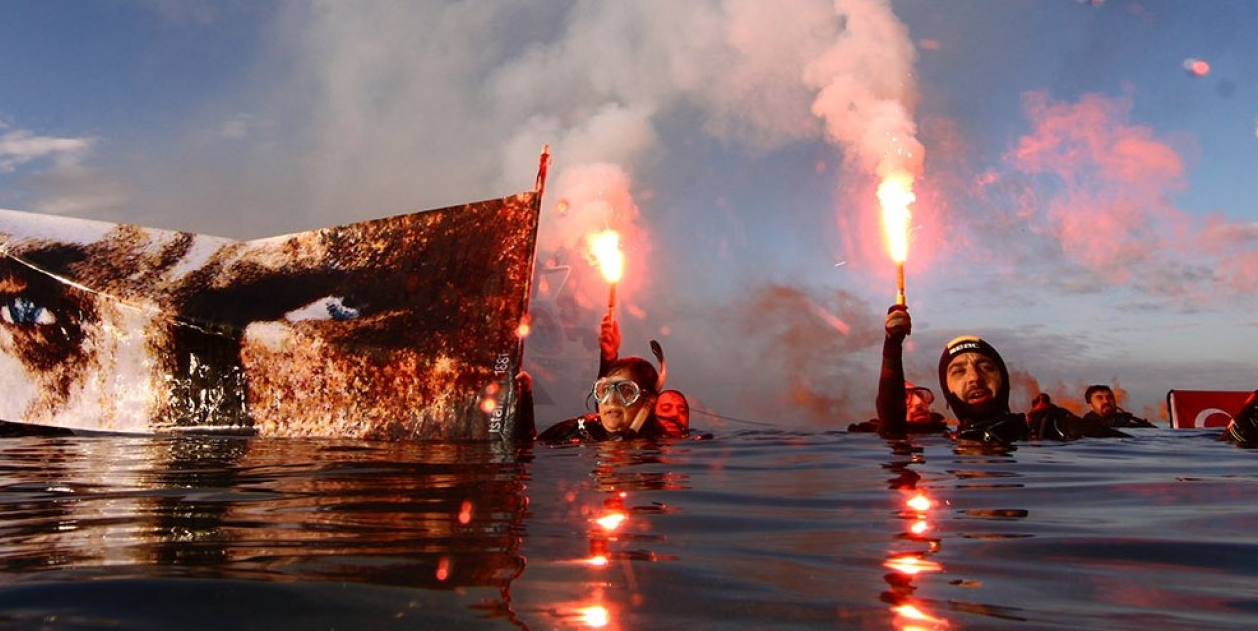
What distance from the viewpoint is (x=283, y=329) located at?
9.41 metres

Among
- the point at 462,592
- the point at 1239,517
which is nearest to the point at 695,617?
the point at 462,592

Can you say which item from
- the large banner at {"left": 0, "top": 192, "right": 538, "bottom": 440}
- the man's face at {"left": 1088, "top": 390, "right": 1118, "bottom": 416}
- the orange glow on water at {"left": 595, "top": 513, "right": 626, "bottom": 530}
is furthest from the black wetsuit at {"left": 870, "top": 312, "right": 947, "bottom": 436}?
the man's face at {"left": 1088, "top": 390, "right": 1118, "bottom": 416}

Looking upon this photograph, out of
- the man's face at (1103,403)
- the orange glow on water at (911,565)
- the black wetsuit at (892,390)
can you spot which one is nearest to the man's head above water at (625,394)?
the black wetsuit at (892,390)

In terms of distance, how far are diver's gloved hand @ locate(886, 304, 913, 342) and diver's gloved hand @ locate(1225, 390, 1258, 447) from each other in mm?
3215

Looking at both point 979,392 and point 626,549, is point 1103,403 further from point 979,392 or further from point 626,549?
point 626,549

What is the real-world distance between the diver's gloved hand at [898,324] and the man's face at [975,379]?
0.76m

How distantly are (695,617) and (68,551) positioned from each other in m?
2.05

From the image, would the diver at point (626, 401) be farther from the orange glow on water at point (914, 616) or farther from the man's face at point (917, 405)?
the orange glow on water at point (914, 616)

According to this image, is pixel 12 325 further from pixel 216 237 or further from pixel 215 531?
pixel 215 531

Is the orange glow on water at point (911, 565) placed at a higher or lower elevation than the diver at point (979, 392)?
lower

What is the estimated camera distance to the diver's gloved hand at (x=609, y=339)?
1048cm

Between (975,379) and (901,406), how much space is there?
0.84m

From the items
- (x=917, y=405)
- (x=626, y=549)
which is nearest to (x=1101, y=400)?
(x=917, y=405)

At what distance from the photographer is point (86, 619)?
5.75ft
